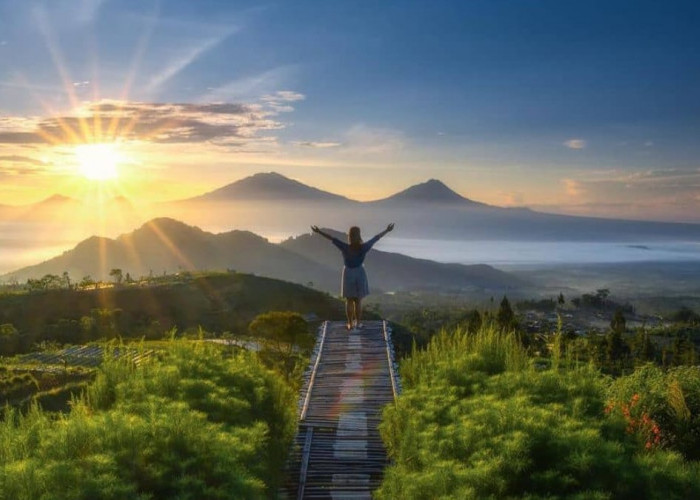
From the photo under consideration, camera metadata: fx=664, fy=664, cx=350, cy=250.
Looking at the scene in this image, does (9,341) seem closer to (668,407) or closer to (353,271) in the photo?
(353,271)

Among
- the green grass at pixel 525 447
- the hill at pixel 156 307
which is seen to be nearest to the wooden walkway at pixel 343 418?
the green grass at pixel 525 447

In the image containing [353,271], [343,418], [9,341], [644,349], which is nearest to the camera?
[343,418]

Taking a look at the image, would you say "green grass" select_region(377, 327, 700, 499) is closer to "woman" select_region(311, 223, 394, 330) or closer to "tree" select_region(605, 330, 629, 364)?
"woman" select_region(311, 223, 394, 330)

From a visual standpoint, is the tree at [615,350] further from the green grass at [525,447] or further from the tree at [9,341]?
the tree at [9,341]

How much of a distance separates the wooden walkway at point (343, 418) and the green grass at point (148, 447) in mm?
753

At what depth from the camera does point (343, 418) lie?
34.2 ft

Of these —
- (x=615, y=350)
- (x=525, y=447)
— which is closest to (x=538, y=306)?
(x=615, y=350)

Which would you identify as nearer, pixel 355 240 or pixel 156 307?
pixel 355 240

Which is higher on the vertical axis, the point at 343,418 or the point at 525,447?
the point at 525,447

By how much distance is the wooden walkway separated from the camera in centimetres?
872

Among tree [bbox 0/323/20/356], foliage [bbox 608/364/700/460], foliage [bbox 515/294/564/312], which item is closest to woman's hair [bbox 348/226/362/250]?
foliage [bbox 608/364/700/460]

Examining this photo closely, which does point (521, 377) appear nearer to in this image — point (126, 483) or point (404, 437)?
point (404, 437)

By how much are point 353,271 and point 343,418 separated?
446cm

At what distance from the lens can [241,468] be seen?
6.19 meters
